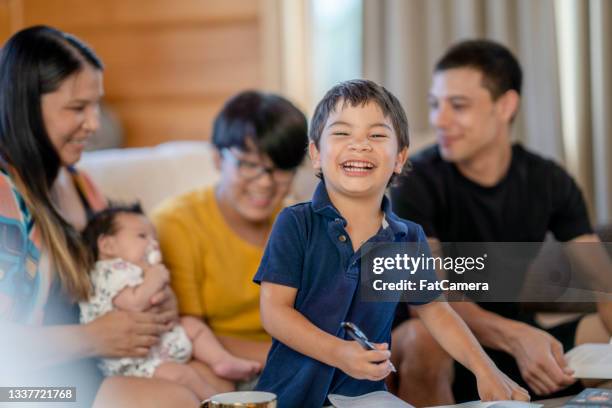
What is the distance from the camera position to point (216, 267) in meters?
1.61

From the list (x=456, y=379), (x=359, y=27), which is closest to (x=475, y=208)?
(x=456, y=379)

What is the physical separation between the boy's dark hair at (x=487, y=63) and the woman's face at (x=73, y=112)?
28.7 inches

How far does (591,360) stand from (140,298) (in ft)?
2.43

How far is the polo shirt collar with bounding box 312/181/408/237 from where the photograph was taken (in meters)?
1.08

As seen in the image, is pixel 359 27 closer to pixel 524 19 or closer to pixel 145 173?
pixel 524 19

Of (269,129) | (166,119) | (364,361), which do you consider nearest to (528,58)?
(269,129)

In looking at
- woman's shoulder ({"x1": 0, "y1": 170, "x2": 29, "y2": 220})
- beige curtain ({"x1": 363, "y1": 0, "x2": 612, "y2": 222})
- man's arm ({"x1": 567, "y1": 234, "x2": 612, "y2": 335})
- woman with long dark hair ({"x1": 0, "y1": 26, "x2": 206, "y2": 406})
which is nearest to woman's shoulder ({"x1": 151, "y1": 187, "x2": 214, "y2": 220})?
woman with long dark hair ({"x1": 0, "y1": 26, "x2": 206, "y2": 406})

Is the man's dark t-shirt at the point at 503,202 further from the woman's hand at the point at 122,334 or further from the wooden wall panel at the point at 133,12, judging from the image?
the wooden wall panel at the point at 133,12

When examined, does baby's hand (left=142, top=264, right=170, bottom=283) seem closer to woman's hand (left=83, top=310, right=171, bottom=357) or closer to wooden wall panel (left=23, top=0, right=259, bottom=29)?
woman's hand (left=83, top=310, right=171, bottom=357)

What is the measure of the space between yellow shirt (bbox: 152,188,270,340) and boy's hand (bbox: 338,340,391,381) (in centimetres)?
62

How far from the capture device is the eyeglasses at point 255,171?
1591 millimetres

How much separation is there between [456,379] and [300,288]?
0.88 ft

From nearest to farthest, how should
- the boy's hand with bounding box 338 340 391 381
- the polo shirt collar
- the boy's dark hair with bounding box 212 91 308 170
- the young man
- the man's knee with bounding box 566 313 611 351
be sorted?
1. the boy's hand with bounding box 338 340 391 381
2. the polo shirt collar
3. the man's knee with bounding box 566 313 611 351
4. the boy's dark hair with bounding box 212 91 308 170
5. the young man

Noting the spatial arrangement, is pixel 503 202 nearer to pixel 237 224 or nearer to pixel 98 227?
pixel 237 224
